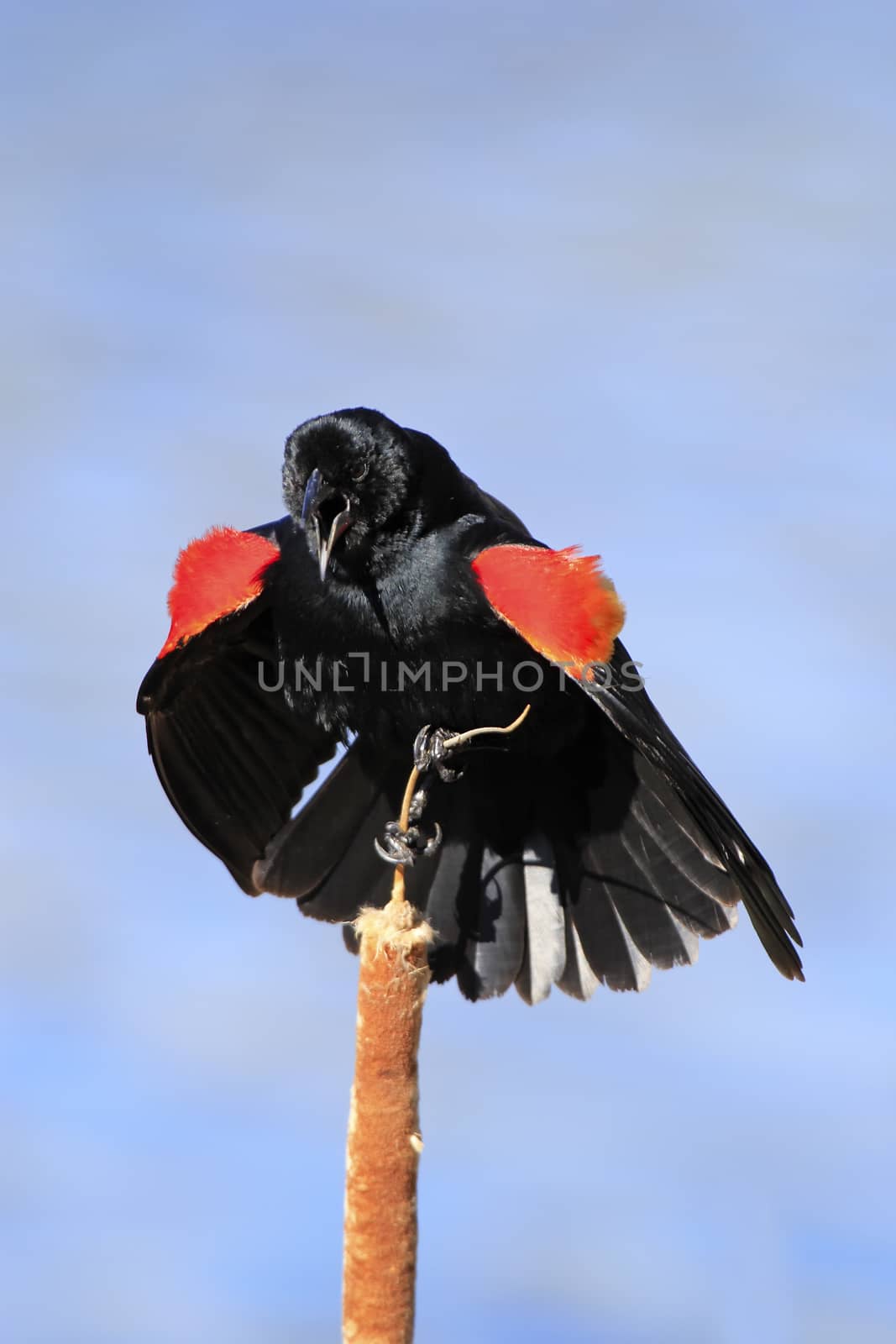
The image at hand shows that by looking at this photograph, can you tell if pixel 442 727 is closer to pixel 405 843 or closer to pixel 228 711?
pixel 405 843

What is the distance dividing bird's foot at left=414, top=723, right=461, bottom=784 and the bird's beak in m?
0.58

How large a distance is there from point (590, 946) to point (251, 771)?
128 centimetres

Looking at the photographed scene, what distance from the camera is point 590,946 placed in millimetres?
5195

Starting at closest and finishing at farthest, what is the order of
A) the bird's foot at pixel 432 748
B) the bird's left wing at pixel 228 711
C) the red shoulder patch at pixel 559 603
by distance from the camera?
the red shoulder patch at pixel 559 603, the bird's foot at pixel 432 748, the bird's left wing at pixel 228 711

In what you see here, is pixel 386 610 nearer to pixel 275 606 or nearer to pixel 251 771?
pixel 275 606

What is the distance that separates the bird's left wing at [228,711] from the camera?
479cm

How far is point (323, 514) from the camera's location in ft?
14.9

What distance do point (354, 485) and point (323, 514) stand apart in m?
0.15

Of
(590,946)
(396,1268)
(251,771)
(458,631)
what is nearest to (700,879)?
(590,946)

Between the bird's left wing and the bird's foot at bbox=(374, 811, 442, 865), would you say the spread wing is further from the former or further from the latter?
the bird's left wing

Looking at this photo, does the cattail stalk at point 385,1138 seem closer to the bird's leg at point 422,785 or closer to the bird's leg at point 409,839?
the bird's leg at point 409,839

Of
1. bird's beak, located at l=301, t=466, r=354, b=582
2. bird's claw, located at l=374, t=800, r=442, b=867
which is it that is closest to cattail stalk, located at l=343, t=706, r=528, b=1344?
bird's claw, located at l=374, t=800, r=442, b=867

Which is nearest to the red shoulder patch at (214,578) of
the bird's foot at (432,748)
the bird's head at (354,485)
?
the bird's head at (354,485)

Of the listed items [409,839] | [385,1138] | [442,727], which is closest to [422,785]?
[442,727]
